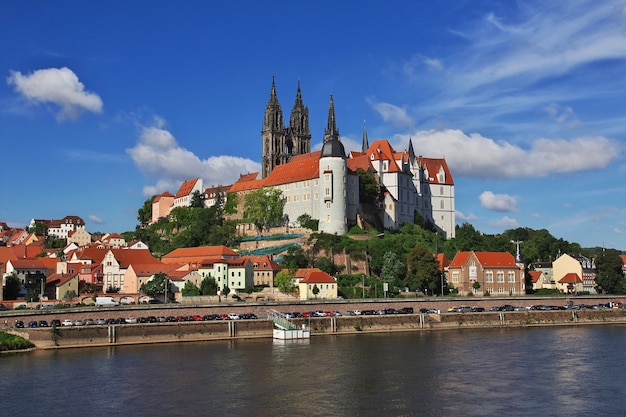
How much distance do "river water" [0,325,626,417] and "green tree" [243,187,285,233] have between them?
150ft

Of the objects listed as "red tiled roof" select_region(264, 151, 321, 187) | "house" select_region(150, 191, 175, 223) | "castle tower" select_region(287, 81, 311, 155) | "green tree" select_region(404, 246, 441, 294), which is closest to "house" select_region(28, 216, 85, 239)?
"house" select_region(150, 191, 175, 223)

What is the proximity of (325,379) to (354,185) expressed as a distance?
60.6 meters

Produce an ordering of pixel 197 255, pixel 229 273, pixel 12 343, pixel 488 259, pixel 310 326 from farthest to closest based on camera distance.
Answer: pixel 197 255 < pixel 488 259 < pixel 229 273 < pixel 310 326 < pixel 12 343

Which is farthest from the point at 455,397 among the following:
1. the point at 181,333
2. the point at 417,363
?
the point at 181,333

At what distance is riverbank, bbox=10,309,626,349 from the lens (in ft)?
191

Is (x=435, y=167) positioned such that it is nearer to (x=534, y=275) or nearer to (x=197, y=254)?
(x=534, y=275)

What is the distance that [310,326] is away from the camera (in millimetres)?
66938

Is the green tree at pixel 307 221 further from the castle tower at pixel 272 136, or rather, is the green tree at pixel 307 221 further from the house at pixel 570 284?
the house at pixel 570 284

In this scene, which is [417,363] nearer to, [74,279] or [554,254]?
[74,279]

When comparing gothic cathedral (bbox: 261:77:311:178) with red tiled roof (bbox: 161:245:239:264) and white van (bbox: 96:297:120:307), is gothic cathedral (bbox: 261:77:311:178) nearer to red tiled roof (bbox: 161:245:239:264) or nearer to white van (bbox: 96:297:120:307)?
red tiled roof (bbox: 161:245:239:264)

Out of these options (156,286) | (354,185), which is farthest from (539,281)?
(156,286)

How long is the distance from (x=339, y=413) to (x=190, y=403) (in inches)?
293

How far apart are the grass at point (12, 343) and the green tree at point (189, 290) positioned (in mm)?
23433

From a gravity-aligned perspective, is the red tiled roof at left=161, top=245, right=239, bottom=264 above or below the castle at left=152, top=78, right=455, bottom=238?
below
